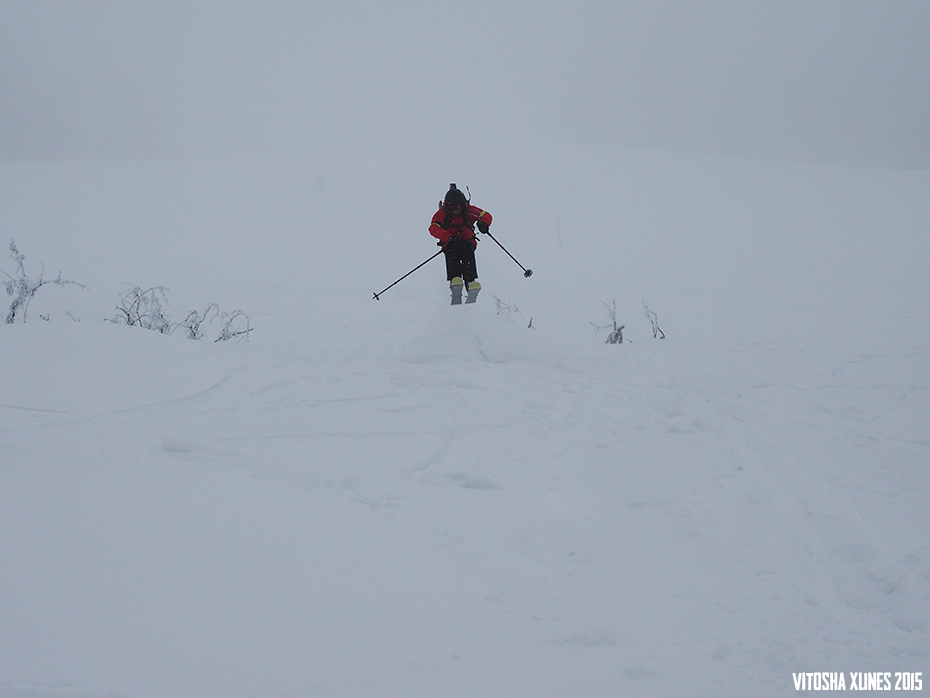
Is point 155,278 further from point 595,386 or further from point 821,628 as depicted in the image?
point 821,628

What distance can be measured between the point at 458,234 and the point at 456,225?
13 cm

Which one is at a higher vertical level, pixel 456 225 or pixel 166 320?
pixel 456 225

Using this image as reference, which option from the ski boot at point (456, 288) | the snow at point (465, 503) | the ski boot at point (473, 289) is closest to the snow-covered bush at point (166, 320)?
the snow at point (465, 503)

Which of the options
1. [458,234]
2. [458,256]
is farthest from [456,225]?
[458,256]

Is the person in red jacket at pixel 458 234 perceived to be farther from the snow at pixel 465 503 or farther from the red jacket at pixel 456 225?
the snow at pixel 465 503

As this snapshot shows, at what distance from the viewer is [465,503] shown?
13.5ft

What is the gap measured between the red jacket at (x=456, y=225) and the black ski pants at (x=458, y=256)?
0.22 feet

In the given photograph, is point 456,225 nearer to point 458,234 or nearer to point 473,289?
point 458,234

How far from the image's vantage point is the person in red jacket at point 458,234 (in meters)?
7.96

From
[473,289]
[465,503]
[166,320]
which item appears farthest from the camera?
[166,320]

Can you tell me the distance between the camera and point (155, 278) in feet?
43.9

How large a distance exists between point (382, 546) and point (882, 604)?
8.90 ft

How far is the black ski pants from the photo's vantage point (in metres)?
8.13

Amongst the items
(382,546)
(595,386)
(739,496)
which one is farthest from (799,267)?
(382,546)
